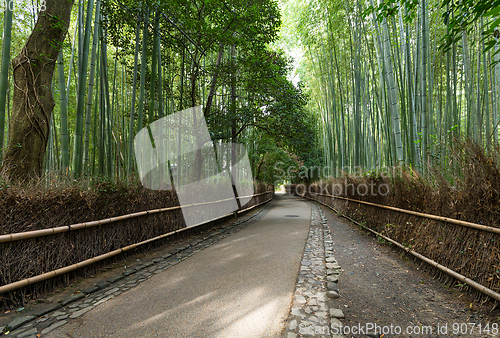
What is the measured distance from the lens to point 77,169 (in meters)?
3.32

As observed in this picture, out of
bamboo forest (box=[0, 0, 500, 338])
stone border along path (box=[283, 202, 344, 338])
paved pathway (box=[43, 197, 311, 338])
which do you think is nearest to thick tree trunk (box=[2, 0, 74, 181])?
bamboo forest (box=[0, 0, 500, 338])

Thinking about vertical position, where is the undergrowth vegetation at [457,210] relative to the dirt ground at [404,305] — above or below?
above

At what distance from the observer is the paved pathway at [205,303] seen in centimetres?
161

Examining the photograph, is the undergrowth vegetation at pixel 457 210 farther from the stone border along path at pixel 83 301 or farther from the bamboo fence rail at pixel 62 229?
the bamboo fence rail at pixel 62 229

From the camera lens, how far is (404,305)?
193cm

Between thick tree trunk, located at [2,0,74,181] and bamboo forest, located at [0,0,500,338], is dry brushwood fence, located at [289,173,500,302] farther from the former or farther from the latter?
thick tree trunk, located at [2,0,74,181]

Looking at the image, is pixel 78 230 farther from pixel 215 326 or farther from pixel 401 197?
pixel 401 197

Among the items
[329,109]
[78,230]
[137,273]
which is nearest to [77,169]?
[78,230]

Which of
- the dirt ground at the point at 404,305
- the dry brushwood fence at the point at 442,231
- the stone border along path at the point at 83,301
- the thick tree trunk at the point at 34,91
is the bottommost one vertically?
the dirt ground at the point at 404,305

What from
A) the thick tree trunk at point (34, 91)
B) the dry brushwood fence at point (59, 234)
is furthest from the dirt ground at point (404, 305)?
the thick tree trunk at point (34, 91)

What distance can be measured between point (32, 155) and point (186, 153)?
4699 mm

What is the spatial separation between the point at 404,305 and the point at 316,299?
677mm

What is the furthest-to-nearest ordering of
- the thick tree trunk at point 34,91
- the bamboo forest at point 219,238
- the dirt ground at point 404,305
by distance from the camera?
1. the thick tree trunk at point 34,91
2. the bamboo forest at point 219,238
3. the dirt ground at point 404,305

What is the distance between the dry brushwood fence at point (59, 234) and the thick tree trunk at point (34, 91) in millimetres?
898
